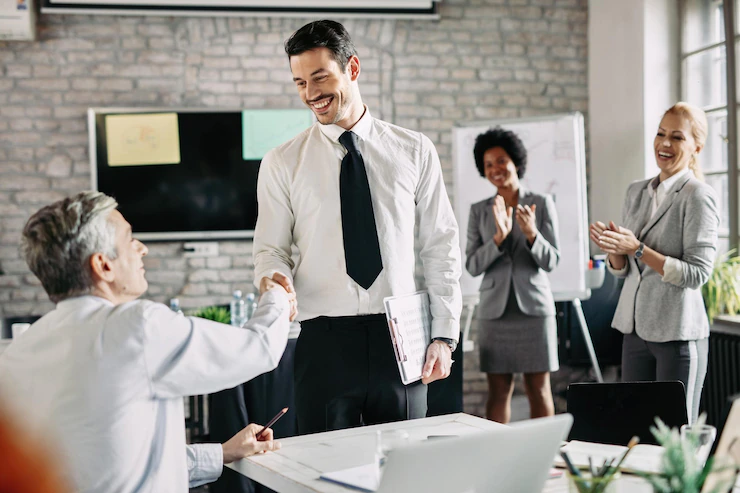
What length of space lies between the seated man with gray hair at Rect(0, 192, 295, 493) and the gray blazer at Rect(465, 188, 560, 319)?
7.41 ft

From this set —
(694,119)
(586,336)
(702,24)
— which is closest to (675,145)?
(694,119)

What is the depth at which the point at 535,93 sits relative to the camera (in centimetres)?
529

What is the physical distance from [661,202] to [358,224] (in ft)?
4.50

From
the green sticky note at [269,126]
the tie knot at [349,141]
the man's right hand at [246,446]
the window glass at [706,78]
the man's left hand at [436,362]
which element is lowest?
the man's right hand at [246,446]

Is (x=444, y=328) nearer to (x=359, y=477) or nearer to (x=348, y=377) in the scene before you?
(x=348, y=377)

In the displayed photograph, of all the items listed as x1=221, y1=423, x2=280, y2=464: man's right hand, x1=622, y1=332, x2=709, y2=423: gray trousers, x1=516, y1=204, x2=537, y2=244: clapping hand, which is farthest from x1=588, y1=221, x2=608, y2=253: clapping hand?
x1=221, y1=423, x2=280, y2=464: man's right hand

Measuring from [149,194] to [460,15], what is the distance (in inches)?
93.8

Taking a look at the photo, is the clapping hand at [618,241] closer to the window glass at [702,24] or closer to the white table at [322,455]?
the white table at [322,455]

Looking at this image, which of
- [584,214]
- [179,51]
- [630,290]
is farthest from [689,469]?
[179,51]

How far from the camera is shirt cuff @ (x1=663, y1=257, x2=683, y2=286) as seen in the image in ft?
8.68

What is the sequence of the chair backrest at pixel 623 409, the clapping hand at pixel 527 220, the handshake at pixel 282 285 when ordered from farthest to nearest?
1. the clapping hand at pixel 527 220
2. the chair backrest at pixel 623 409
3. the handshake at pixel 282 285

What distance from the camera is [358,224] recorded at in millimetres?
2043

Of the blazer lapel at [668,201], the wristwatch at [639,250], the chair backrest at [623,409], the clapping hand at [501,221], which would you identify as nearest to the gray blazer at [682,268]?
the blazer lapel at [668,201]

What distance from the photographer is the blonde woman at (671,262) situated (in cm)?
268
